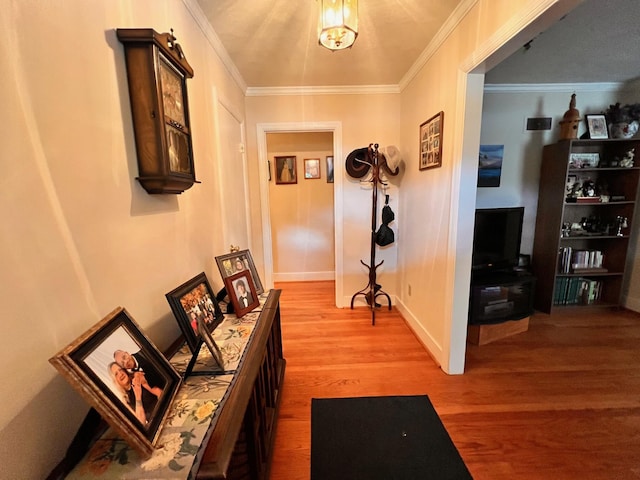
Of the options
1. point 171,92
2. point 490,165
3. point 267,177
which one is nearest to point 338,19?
point 171,92

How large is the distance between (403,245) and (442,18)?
190 cm

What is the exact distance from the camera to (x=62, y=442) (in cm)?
64

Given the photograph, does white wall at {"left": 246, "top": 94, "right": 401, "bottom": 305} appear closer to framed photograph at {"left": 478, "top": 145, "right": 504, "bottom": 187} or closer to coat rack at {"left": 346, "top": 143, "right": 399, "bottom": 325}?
coat rack at {"left": 346, "top": 143, "right": 399, "bottom": 325}

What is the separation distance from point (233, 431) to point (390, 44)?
249 cm

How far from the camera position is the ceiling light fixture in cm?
114

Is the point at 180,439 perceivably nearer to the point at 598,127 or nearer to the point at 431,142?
the point at 431,142

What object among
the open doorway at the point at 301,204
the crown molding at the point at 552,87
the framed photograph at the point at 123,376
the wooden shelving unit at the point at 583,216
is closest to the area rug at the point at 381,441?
the framed photograph at the point at 123,376

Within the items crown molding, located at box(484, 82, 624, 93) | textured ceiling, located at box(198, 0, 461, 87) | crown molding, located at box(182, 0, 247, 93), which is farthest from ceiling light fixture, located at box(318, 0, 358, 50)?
crown molding, located at box(484, 82, 624, 93)

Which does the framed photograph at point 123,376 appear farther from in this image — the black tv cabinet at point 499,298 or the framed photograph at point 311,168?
the framed photograph at point 311,168

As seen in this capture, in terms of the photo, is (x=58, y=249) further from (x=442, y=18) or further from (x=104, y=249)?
(x=442, y=18)

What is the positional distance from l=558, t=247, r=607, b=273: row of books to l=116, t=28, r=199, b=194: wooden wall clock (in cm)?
373

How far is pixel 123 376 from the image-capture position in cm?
64

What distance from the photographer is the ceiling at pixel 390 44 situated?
1.56 meters

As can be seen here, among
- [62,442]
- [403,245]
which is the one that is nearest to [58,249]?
[62,442]
